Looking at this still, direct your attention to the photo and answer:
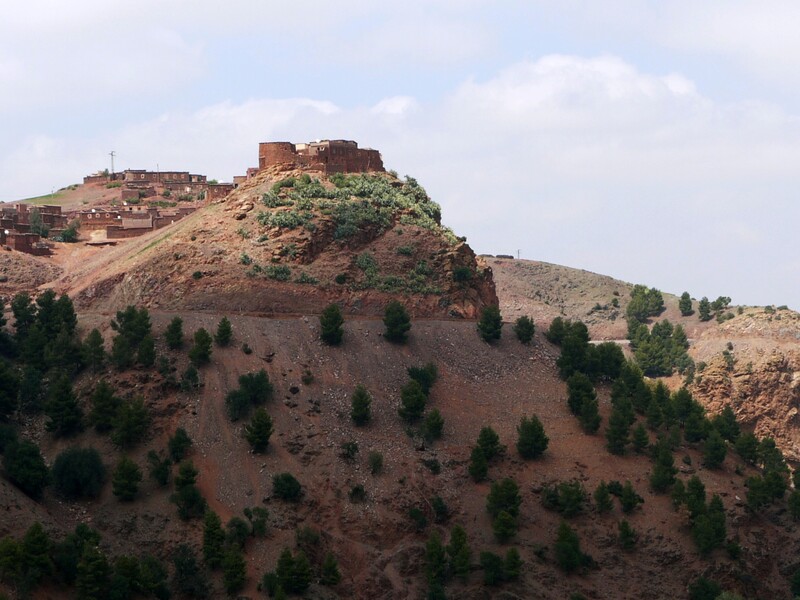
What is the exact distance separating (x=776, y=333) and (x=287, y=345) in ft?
143

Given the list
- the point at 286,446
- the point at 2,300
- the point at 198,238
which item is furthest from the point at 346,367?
the point at 2,300

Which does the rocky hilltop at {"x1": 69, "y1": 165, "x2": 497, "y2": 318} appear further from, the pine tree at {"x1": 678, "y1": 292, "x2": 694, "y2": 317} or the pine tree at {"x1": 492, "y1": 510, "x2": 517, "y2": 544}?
the pine tree at {"x1": 678, "y1": 292, "x2": 694, "y2": 317}

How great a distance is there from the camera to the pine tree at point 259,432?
56.5 m

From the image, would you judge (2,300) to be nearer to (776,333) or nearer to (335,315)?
(335,315)

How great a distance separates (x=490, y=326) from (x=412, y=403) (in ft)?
28.5

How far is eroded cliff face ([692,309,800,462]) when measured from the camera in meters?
88.1

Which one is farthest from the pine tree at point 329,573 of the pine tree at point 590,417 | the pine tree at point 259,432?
the pine tree at point 590,417

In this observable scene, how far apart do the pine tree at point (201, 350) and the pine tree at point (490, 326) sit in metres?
13.8

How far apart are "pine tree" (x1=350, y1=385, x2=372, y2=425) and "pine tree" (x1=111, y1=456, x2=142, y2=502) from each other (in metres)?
9.77

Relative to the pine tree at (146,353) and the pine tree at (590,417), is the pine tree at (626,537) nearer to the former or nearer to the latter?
the pine tree at (590,417)

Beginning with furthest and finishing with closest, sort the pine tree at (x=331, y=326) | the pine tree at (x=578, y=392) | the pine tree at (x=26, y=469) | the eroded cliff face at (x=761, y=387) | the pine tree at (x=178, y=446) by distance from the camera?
1. the eroded cliff face at (x=761, y=387)
2. the pine tree at (x=578, y=392)
3. the pine tree at (x=331, y=326)
4. the pine tree at (x=178, y=446)
5. the pine tree at (x=26, y=469)

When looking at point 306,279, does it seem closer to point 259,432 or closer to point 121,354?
point 121,354

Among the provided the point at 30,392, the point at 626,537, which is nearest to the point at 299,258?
the point at 30,392

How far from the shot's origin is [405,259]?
231 ft
